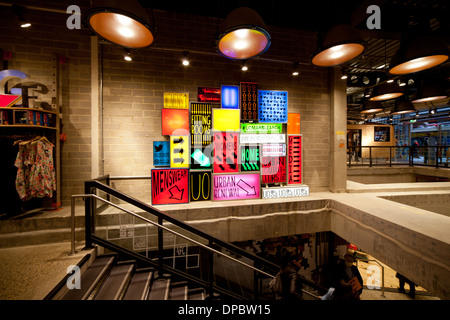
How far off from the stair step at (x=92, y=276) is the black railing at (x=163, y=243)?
261mm

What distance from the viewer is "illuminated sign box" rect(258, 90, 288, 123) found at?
16.4 feet

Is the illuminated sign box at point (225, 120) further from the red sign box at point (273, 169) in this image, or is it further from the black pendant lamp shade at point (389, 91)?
the black pendant lamp shade at point (389, 91)

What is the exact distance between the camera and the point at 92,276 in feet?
8.64

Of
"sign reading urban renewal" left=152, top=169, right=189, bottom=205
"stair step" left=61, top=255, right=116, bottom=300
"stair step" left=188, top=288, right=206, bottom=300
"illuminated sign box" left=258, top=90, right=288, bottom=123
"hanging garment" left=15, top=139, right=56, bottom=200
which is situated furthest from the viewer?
"illuminated sign box" left=258, top=90, right=288, bottom=123

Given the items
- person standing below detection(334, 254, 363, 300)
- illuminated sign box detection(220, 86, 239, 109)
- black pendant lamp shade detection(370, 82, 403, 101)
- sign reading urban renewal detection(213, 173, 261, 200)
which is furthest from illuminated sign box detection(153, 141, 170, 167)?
black pendant lamp shade detection(370, 82, 403, 101)

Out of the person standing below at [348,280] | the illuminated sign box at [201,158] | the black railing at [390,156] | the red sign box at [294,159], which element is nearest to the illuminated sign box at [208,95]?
the illuminated sign box at [201,158]

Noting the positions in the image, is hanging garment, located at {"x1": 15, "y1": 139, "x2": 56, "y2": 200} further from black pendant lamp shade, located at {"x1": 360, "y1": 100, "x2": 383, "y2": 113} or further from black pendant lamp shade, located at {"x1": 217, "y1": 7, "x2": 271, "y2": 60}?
black pendant lamp shade, located at {"x1": 360, "y1": 100, "x2": 383, "y2": 113}

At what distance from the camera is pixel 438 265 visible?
258 centimetres

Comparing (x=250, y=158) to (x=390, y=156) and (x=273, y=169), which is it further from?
(x=390, y=156)

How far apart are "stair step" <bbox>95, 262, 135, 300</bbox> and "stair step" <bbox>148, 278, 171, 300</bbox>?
0.41m

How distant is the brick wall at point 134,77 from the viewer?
4012 millimetres

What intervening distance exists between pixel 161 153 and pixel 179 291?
2.94 meters

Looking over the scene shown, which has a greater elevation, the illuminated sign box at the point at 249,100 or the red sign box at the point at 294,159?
the illuminated sign box at the point at 249,100

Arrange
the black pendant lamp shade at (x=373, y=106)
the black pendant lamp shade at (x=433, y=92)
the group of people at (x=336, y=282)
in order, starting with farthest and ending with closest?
the black pendant lamp shade at (x=373, y=106)
the black pendant lamp shade at (x=433, y=92)
the group of people at (x=336, y=282)
